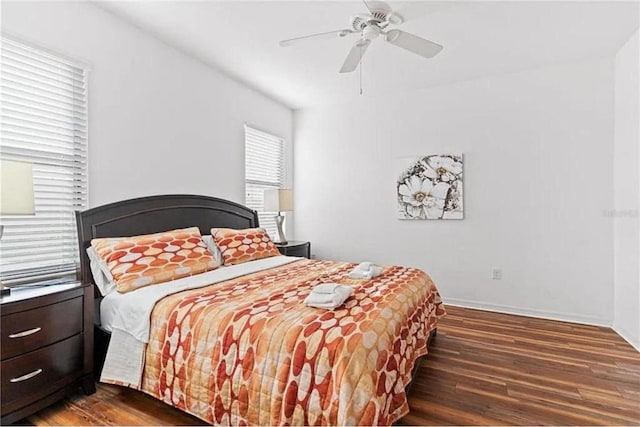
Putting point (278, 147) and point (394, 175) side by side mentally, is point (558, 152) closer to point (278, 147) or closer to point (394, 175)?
point (394, 175)

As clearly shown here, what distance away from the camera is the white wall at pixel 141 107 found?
2.54 meters

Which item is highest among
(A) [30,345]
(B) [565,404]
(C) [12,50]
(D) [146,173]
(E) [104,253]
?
(C) [12,50]

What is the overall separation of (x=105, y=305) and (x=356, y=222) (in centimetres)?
325

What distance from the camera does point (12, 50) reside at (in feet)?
7.42

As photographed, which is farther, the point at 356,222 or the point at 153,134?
the point at 356,222

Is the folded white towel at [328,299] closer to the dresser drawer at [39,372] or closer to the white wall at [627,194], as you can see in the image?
the dresser drawer at [39,372]

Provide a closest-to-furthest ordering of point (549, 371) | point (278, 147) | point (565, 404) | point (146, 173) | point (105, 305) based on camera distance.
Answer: point (565, 404) → point (105, 305) → point (549, 371) → point (146, 173) → point (278, 147)

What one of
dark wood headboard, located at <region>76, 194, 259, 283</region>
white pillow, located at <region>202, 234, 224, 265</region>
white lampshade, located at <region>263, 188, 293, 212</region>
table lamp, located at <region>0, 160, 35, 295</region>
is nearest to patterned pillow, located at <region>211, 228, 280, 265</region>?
white pillow, located at <region>202, 234, 224, 265</region>

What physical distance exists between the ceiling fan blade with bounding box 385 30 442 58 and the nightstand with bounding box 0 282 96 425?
2.60m

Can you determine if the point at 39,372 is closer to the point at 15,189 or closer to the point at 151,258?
the point at 151,258

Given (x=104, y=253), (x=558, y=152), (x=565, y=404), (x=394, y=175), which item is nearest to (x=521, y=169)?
(x=558, y=152)

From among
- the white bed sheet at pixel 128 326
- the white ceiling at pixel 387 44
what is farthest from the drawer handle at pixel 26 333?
the white ceiling at pixel 387 44

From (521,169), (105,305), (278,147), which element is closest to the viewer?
(105,305)

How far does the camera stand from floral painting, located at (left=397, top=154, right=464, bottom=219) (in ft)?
13.9
